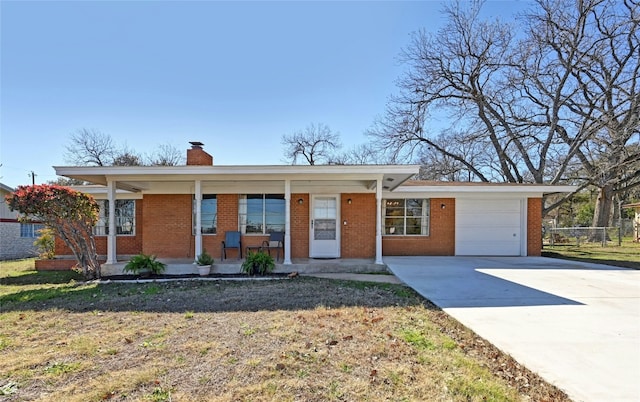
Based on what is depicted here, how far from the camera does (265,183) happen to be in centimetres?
1055

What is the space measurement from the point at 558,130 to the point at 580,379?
21.6 metres

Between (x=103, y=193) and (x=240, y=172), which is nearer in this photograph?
(x=240, y=172)

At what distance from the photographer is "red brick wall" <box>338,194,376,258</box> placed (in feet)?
36.0

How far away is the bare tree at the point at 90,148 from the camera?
29922mm

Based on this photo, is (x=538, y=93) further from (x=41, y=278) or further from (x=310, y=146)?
(x=41, y=278)

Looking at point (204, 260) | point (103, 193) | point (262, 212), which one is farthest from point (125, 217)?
point (262, 212)

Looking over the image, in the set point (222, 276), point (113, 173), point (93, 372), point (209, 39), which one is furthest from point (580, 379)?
point (209, 39)

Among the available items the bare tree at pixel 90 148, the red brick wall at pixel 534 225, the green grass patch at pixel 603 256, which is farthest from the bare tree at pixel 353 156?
the red brick wall at pixel 534 225

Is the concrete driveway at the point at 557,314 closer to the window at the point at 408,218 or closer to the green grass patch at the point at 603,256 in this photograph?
the green grass patch at the point at 603,256

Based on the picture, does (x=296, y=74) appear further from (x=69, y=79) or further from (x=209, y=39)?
(x=69, y=79)

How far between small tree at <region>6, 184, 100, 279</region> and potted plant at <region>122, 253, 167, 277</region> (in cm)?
106

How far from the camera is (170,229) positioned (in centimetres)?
1102

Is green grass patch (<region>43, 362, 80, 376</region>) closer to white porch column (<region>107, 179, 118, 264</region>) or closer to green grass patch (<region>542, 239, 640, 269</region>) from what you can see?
white porch column (<region>107, 179, 118, 264</region>)

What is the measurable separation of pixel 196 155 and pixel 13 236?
45.0 feet
